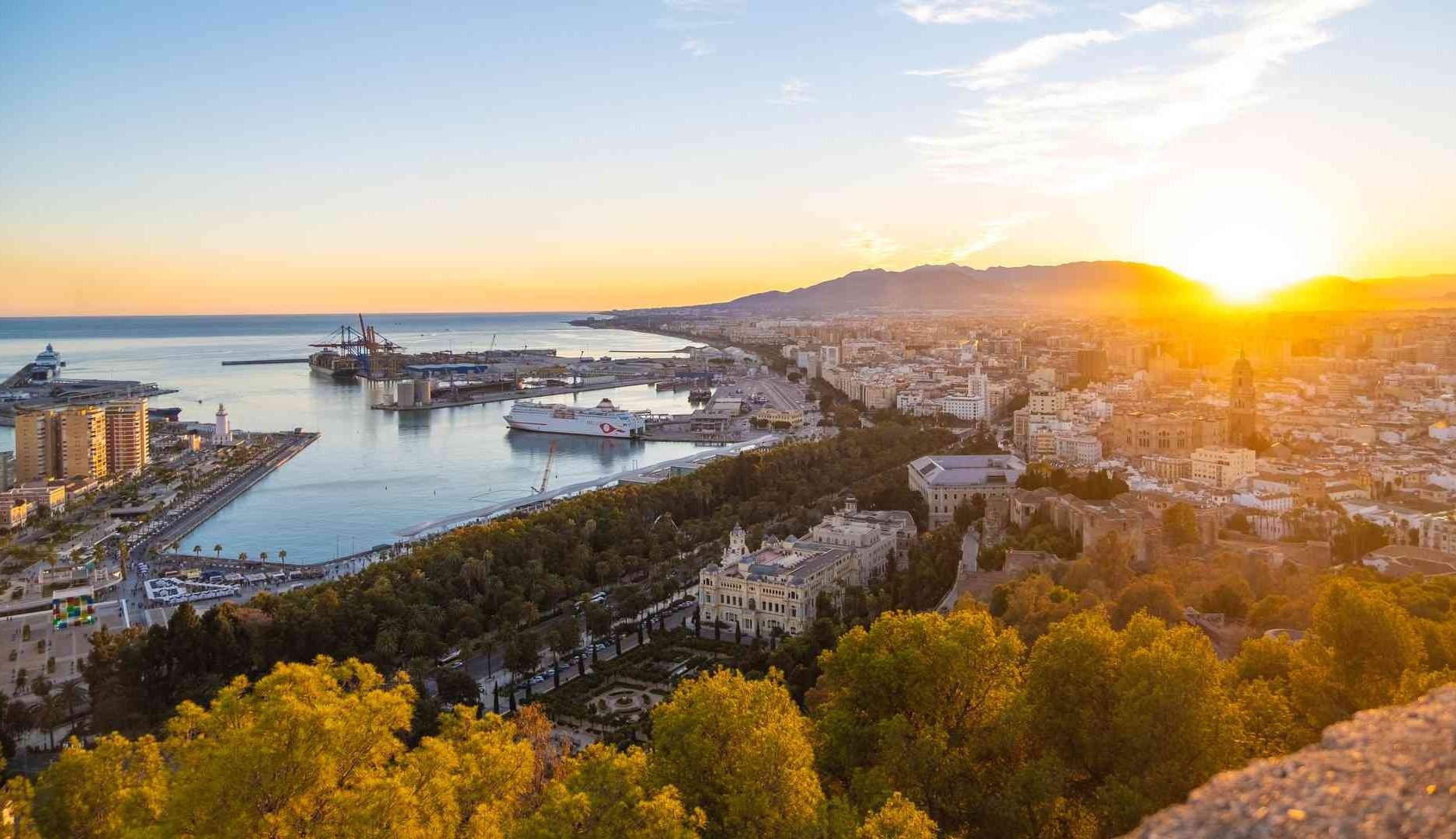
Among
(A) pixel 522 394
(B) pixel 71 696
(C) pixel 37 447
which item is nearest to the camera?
(B) pixel 71 696

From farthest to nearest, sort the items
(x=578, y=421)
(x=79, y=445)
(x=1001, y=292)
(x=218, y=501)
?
(x=1001, y=292) < (x=578, y=421) < (x=79, y=445) < (x=218, y=501)

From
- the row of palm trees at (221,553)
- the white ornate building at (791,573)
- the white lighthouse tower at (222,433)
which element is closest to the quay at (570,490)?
the row of palm trees at (221,553)

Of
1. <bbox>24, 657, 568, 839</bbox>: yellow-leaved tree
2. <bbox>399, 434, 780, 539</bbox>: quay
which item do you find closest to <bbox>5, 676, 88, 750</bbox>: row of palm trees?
<bbox>24, 657, 568, 839</bbox>: yellow-leaved tree

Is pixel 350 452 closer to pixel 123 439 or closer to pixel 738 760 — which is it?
pixel 123 439

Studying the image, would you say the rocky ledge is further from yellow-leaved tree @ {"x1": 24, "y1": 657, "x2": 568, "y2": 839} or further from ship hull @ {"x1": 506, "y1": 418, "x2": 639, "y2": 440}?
ship hull @ {"x1": 506, "y1": 418, "x2": 639, "y2": 440}

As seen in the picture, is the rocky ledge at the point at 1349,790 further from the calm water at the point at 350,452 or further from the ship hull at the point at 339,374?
the ship hull at the point at 339,374

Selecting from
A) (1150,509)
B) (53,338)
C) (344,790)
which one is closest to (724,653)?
(1150,509)

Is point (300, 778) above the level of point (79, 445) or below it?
above

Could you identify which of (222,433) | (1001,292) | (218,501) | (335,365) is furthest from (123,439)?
(1001,292)
